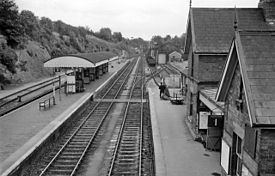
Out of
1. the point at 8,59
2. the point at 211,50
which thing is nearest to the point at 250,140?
the point at 211,50

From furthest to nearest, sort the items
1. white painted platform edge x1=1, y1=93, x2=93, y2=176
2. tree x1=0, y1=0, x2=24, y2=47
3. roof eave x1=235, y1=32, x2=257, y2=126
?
tree x1=0, y1=0, x2=24, y2=47, white painted platform edge x1=1, y1=93, x2=93, y2=176, roof eave x1=235, y1=32, x2=257, y2=126

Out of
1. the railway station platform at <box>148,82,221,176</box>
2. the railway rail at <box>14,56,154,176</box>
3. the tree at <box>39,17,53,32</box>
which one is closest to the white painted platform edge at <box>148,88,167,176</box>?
the railway station platform at <box>148,82,221,176</box>

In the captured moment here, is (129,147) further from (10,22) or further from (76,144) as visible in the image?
(10,22)

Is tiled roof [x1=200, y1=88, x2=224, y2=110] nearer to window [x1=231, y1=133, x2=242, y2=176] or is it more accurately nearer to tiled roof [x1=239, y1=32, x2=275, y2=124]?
window [x1=231, y1=133, x2=242, y2=176]

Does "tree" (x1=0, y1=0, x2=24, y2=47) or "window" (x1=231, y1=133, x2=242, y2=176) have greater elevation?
"tree" (x1=0, y1=0, x2=24, y2=47)

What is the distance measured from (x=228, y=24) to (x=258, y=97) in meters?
10.3

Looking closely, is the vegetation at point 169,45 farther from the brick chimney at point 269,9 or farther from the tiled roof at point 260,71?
the tiled roof at point 260,71

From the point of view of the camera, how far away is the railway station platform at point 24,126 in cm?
1366

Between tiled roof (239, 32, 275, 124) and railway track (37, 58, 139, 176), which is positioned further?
railway track (37, 58, 139, 176)

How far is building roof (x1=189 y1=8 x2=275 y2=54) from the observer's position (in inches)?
561

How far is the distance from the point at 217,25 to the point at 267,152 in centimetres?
1045

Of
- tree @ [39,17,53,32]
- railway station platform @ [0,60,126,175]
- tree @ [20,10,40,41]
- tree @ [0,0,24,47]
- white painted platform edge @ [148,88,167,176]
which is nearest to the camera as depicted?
white painted platform edge @ [148,88,167,176]

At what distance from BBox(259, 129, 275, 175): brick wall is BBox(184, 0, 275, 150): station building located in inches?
235

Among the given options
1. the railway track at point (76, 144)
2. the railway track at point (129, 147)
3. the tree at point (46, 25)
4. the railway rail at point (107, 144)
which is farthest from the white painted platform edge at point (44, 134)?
the tree at point (46, 25)
